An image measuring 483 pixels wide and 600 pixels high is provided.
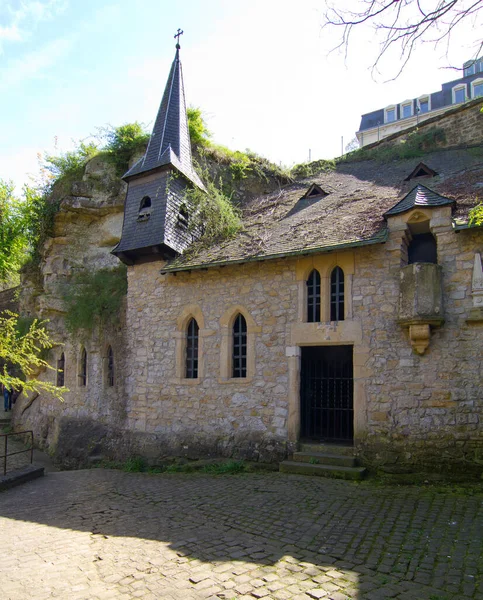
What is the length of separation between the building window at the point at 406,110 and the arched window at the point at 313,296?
33.0 meters

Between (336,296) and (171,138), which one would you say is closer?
(336,296)

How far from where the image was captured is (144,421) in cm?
1155

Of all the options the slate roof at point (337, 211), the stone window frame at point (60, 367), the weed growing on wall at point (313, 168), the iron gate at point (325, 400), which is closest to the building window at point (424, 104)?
the weed growing on wall at point (313, 168)

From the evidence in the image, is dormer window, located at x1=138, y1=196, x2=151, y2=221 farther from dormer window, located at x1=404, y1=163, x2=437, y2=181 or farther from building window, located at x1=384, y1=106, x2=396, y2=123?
building window, located at x1=384, y1=106, x2=396, y2=123

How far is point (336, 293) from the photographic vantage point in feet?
31.7

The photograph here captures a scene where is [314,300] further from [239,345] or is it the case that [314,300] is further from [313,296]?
[239,345]

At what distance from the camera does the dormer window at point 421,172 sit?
1170cm

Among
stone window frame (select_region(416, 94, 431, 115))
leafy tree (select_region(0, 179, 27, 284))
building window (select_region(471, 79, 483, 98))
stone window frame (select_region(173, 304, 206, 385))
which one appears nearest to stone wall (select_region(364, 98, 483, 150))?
stone window frame (select_region(173, 304, 206, 385))

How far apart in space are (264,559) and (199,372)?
20.2ft

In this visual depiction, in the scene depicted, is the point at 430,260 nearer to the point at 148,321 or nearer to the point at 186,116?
the point at 148,321

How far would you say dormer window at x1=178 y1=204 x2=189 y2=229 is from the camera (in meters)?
12.6

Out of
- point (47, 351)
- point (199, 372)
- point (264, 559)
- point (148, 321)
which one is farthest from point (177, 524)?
point (47, 351)

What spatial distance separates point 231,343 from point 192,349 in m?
1.17

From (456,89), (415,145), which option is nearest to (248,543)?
(415,145)
